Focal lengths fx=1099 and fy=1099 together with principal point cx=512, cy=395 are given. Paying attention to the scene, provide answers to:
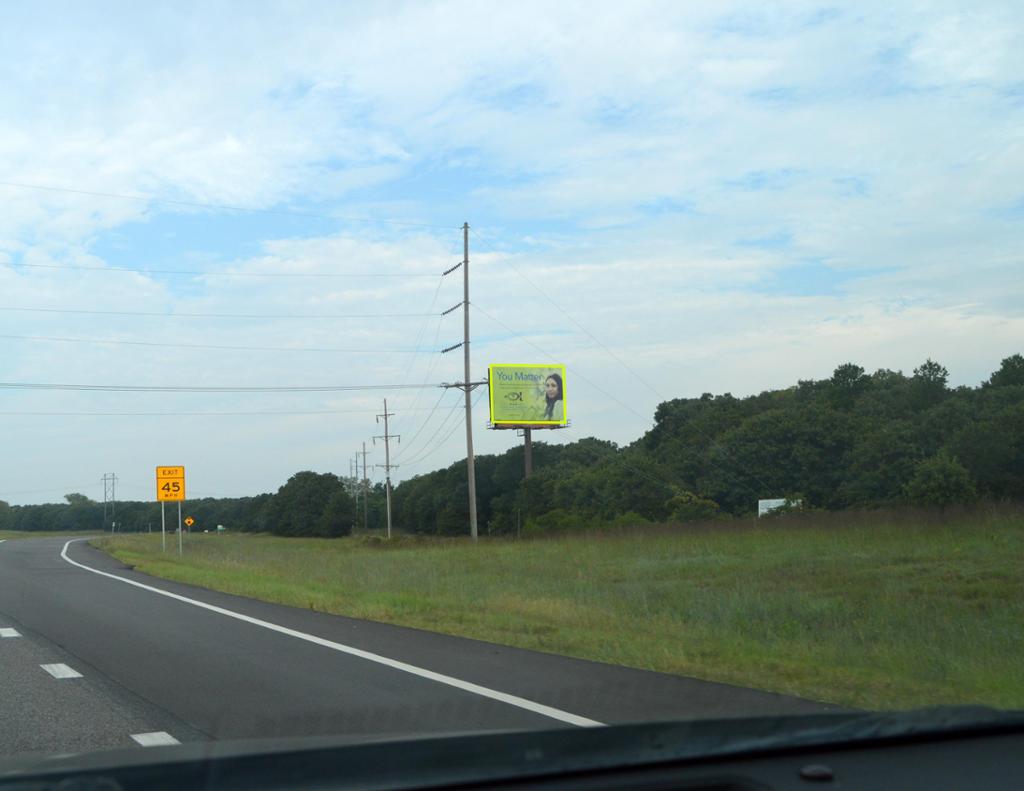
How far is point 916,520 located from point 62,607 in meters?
22.4

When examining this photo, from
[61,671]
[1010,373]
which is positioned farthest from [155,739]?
[1010,373]

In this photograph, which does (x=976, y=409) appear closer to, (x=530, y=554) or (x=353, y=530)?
(x=530, y=554)

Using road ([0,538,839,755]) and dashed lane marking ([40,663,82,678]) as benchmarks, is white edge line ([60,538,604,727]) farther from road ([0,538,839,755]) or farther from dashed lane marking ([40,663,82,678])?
dashed lane marking ([40,663,82,678])

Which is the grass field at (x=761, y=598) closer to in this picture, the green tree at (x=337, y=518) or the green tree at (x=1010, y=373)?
the green tree at (x=1010, y=373)

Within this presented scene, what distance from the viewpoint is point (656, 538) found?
128 feet

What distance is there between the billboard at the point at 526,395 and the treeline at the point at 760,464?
7505mm

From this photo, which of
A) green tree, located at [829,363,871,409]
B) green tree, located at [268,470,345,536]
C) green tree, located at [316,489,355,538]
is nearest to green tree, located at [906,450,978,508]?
green tree, located at [829,363,871,409]

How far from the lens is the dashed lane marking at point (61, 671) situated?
1142cm

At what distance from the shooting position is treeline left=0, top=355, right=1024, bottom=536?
5872 centimetres

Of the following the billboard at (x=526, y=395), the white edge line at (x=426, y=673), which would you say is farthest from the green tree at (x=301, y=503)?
the white edge line at (x=426, y=673)

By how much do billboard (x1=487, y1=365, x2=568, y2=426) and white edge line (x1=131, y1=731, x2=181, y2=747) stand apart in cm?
7286

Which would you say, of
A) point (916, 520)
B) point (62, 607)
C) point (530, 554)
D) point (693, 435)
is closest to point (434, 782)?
point (62, 607)

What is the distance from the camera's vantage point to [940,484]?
46594 millimetres

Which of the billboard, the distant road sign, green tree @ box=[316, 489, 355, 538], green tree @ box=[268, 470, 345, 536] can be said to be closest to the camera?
the distant road sign
